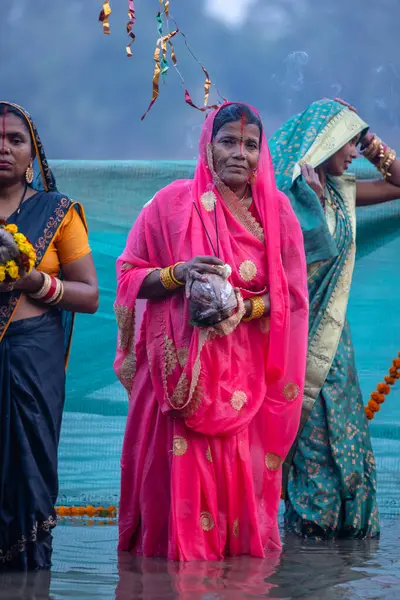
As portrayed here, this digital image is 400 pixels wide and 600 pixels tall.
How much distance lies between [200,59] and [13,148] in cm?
312

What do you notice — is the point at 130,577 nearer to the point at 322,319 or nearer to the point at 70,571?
the point at 70,571

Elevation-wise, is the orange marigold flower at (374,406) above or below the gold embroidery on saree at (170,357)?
above

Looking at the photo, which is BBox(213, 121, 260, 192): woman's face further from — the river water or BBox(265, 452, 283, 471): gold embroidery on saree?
the river water

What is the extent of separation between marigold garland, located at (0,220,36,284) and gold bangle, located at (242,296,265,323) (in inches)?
41.6

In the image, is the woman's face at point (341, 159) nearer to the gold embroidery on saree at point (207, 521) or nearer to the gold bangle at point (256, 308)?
the gold bangle at point (256, 308)

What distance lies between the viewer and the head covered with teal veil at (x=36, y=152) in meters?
4.77

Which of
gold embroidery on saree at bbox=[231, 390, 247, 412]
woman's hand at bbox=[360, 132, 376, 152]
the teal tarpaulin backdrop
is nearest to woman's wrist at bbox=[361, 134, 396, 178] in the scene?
woman's hand at bbox=[360, 132, 376, 152]

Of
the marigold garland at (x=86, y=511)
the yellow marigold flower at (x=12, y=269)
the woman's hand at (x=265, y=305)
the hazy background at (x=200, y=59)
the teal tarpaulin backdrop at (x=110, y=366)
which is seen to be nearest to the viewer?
the yellow marigold flower at (x=12, y=269)

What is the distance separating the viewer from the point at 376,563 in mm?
5008

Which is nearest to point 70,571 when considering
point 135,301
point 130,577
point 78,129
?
point 130,577

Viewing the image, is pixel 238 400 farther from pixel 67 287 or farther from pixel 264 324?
A: pixel 67 287

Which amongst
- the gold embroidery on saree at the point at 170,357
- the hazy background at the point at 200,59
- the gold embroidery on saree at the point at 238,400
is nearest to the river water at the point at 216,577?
the gold embroidery on saree at the point at 238,400

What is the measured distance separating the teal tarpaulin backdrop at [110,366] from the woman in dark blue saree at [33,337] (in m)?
2.29

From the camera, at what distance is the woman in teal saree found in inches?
236
